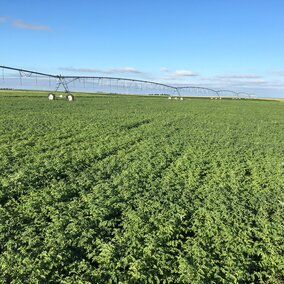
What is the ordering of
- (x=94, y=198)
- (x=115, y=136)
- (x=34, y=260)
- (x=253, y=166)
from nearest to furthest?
(x=34, y=260) → (x=94, y=198) → (x=253, y=166) → (x=115, y=136)

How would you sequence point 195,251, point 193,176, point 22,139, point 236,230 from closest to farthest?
1. point 195,251
2. point 236,230
3. point 193,176
4. point 22,139

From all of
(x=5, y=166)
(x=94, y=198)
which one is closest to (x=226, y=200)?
(x=94, y=198)

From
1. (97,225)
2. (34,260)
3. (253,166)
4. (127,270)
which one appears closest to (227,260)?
(127,270)

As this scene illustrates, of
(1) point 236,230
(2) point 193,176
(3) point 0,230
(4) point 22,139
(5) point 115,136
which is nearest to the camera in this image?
(3) point 0,230

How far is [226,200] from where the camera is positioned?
8.70 m

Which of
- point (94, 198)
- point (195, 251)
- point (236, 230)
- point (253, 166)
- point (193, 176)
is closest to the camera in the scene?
point (195, 251)

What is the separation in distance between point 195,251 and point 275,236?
2087 millimetres

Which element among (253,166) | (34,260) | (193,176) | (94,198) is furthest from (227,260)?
(253,166)

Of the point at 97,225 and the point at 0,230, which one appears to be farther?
the point at 97,225

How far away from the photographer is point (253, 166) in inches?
504

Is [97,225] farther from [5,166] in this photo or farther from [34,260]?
[5,166]

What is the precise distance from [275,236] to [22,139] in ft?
43.6

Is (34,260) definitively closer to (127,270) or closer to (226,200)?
(127,270)

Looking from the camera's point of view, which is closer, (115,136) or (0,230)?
(0,230)
